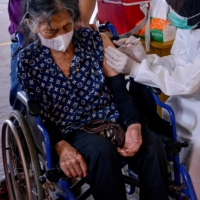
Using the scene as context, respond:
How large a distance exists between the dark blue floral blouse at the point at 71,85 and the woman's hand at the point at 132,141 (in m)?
0.13

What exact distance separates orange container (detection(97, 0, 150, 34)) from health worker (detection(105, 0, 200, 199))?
592 millimetres

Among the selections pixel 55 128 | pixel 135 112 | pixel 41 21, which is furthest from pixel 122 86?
pixel 41 21

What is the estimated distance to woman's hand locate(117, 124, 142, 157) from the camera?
1.58 m

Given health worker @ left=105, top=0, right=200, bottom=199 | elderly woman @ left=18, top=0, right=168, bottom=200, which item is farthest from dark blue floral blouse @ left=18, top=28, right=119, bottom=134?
health worker @ left=105, top=0, right=200, bottom=199

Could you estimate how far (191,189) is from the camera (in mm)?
1670

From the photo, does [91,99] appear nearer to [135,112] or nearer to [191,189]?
[135,112]

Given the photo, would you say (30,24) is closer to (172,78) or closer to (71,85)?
(71,85)

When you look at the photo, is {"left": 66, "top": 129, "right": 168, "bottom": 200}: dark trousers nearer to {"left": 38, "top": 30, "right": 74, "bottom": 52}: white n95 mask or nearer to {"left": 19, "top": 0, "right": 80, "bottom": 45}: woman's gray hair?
{"left": 38, "top": 30, "right": 74, "bottom": 52}: white n95 mask

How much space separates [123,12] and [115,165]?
1391mm

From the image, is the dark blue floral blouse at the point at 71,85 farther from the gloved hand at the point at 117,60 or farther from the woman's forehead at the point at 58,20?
the woman's forehead at the point at 58,20

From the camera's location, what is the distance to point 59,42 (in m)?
1.63

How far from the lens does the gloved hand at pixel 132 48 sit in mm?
1984

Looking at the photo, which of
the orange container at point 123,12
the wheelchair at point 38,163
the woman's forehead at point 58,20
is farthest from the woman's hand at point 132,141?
the orange container at point 123,12

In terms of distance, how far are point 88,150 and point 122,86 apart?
1.35 ft
